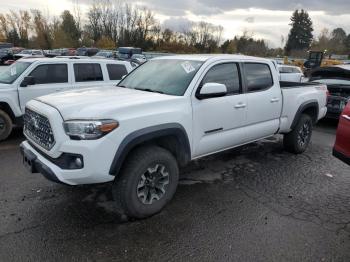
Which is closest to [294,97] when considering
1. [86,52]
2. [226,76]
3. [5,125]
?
[226,76]

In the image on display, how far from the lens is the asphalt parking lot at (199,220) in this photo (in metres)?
3.05

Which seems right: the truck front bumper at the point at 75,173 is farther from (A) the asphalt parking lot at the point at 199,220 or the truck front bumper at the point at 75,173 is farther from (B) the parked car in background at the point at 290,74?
(B) the parked car in background at the point at 290,74

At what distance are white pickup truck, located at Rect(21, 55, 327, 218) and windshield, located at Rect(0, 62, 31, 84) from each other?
3263mm

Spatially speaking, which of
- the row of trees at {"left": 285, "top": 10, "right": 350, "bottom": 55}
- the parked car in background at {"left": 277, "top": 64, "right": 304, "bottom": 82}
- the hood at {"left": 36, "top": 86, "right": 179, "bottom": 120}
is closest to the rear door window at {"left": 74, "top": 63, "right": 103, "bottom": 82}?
the hood at {"left": 36, "top": 86, "right": 179, "bottom": 120}

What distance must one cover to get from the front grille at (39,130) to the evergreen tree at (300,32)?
9611 centimetres

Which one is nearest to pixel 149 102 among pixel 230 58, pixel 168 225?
pixel 168 225

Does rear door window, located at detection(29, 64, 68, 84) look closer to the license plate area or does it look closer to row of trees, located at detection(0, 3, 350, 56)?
the license plate area

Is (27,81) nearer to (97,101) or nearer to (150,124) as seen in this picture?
(97,101)

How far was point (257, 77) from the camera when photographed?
16.4ft

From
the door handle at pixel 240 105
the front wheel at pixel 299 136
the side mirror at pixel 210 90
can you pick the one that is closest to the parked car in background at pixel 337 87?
the front wheel at pixel 299 136

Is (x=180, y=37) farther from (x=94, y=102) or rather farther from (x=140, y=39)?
(x=94, y=102)

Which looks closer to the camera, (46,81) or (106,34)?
(46,81)

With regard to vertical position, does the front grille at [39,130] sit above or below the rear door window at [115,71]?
below

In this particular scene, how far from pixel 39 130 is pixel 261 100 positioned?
10.4ft
